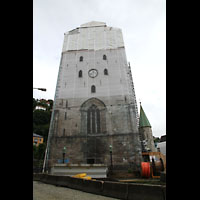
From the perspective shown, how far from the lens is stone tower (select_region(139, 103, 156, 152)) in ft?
83.1

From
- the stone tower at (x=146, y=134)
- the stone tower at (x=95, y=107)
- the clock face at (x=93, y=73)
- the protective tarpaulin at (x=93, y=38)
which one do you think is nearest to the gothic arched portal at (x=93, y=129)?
the stone tower at (x=95, y=107)

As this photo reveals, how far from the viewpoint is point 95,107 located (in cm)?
2077

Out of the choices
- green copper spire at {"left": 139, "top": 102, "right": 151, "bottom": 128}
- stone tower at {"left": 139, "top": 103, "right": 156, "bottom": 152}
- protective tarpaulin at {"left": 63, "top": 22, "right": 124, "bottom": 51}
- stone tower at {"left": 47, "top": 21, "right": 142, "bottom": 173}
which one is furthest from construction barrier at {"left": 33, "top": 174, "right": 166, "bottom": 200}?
protective tarpaulin at {"left": 63, "top": 22, "right": 124, "bottom": 51}

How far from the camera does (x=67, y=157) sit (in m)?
18.0

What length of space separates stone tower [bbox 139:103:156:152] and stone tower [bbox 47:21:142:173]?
848 cm

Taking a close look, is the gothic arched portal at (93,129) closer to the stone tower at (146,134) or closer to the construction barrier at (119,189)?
the stone tower at (146,134)

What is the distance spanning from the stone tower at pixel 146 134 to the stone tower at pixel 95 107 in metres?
8.48

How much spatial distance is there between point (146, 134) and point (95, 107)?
11481 mm

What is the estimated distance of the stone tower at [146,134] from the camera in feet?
83.1

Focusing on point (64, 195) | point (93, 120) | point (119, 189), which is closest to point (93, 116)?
point (93, 120)

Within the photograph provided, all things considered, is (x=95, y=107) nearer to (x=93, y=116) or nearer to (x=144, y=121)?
(x=93, y=116)
